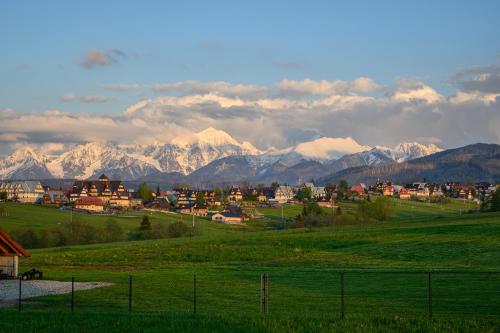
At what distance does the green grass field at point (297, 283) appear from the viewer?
25.0 m

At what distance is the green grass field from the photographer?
82.1 ft

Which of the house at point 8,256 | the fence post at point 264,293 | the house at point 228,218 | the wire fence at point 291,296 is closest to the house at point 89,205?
the house at point 228,218

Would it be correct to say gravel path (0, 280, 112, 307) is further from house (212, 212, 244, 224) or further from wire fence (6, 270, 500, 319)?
house (212, 212, 244, 224)

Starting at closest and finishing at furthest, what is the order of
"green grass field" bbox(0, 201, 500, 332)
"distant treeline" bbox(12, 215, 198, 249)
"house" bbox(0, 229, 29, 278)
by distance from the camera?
"green grass field" bbox(0, 201, 500, 332), "house" bbox(0, 229, 29, 278), "distant treeline" bbox(12, 215, 198, 249)

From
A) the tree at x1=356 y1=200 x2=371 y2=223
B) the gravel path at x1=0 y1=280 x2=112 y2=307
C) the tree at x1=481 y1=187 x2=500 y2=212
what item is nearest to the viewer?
the gravel path at x1=0 y1=280 x2=112 y2=307

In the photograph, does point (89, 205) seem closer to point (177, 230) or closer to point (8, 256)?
point (177, 230)

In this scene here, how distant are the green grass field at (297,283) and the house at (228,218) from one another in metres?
72.8

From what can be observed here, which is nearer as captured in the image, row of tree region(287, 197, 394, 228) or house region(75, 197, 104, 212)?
row of tree region(287, 197, 394, 228)

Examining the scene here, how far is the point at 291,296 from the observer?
37.8m

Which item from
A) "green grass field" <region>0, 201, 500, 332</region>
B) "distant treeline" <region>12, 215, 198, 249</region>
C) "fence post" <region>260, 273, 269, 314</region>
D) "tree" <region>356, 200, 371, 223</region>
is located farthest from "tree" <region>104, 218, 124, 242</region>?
"fence post" <region>260, 273, 269, 314</region>

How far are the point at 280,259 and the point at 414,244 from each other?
15.2 metres

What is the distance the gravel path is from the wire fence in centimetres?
11

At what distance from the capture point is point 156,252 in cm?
8281

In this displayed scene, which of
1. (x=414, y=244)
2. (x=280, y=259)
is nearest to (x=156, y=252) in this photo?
(x=280, y=259)
